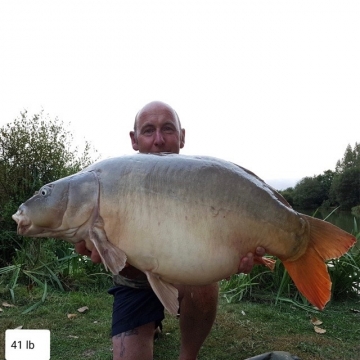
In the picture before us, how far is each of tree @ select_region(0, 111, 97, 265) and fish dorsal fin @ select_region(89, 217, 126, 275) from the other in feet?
11.2

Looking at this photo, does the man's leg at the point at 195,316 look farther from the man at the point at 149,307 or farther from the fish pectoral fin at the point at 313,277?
the fish pectoral fin at the point at 313,277

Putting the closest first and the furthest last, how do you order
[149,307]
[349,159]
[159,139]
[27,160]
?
1. [149,307]
2. [159,139]
3. [27,160]
4. [349,159]

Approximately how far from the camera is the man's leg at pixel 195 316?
1904 millimetres

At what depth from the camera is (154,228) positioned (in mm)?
1351

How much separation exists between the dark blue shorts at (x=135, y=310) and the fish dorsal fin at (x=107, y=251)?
65cm

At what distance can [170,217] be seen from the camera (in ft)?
4.48

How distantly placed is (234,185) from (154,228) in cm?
32

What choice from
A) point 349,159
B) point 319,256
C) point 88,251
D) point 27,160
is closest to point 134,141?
point 88,251

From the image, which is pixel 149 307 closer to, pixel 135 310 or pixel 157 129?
pixel 135 310

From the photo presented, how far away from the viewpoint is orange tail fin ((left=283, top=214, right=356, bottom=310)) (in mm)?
1494

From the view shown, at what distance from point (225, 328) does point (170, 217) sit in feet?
4.09

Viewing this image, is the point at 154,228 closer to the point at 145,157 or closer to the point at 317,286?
the point at 145,157

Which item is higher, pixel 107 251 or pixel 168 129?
pixel 168 129

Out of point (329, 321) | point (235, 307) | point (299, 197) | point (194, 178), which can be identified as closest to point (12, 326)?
point (235, 307)
